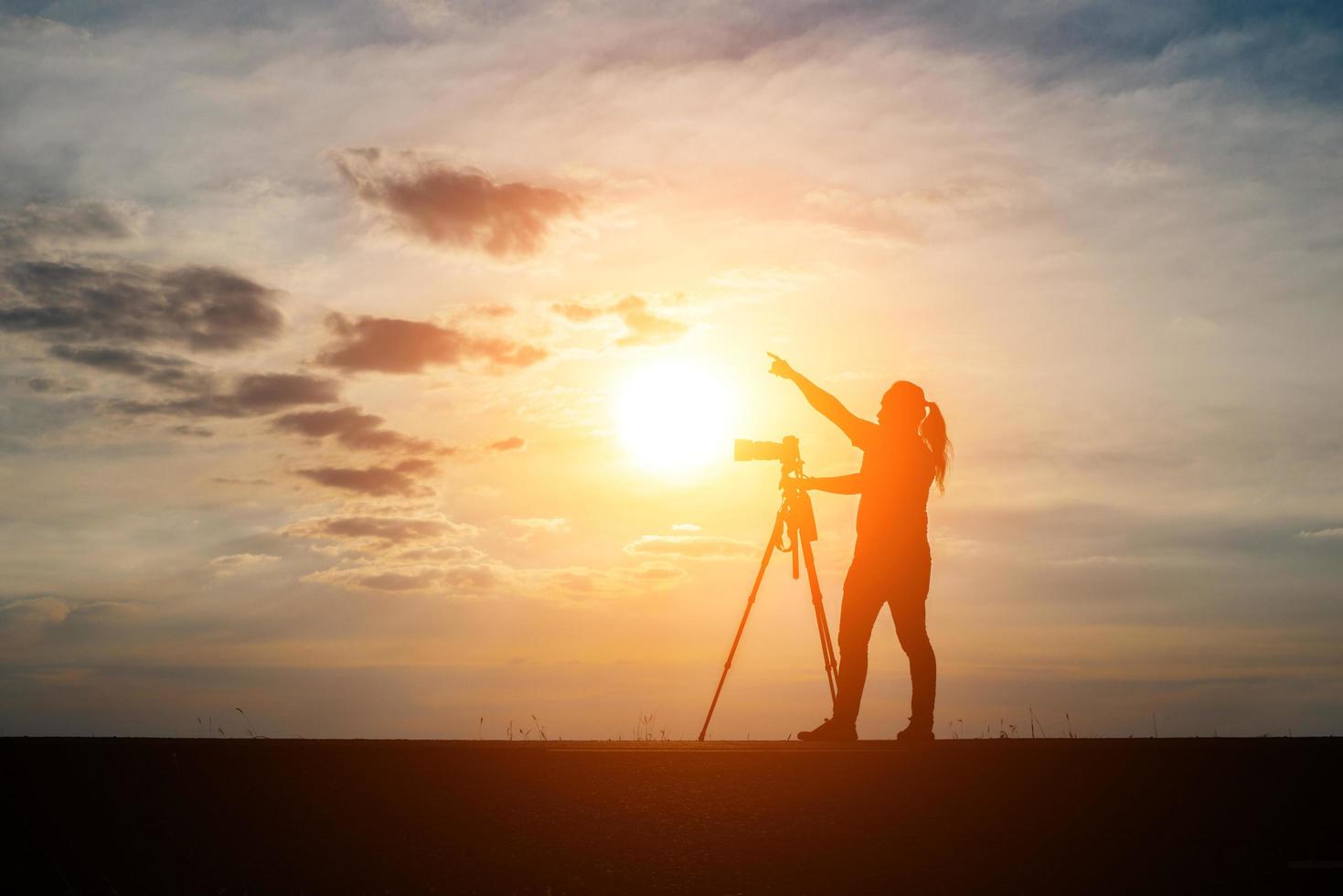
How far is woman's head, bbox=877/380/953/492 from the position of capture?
1130 centimetres

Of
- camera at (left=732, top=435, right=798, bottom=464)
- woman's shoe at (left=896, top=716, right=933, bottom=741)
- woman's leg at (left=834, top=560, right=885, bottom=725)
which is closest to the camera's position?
woman's shoe at (left=896, top=716, right=933, bottom=741)

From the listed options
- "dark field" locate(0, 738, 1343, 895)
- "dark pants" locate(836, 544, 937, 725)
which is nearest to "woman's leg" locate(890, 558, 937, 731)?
"dark pants" locate(836, 544, 937, 725)

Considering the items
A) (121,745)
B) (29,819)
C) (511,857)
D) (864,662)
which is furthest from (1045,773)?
(121,745)

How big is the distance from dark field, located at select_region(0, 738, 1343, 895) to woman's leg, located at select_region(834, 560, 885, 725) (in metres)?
2.14

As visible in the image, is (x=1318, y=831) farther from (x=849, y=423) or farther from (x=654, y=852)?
(x=849, y=423)

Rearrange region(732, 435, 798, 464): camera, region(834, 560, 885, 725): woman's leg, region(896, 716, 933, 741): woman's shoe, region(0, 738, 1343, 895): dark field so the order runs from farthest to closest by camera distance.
Result: region(732, 435, 798, 464): camera → region(834, 560, 885, 725): woman's leg → region(896, 716, 933, 741): woman's shoe → region(0, 738, 1343, 895): dark field

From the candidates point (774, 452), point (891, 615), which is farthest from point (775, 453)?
point (891, 615)

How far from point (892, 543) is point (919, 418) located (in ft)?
4.05

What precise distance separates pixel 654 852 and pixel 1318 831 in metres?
3.87

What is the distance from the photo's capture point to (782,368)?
1184 centimetres

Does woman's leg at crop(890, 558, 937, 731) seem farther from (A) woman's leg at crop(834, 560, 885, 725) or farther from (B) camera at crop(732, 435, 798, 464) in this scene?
(B) camera at crop(732, 435, 798, 464)

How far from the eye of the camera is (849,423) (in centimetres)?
1151

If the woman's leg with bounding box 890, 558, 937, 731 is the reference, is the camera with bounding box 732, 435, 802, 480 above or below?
above

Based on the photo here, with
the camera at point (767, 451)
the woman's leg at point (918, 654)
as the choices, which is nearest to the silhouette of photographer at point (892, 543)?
the woman's leg at point (918, 654)
